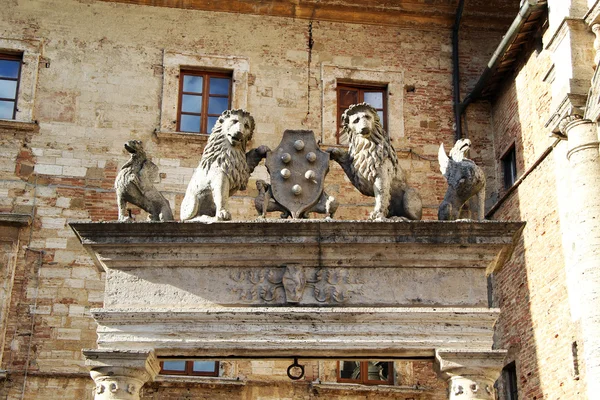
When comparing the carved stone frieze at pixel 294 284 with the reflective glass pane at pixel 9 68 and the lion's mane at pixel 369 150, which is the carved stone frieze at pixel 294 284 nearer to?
the lion's mane at pixel 369 150

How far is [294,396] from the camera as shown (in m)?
12.6

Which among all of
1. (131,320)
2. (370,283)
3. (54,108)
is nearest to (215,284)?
(131,320)

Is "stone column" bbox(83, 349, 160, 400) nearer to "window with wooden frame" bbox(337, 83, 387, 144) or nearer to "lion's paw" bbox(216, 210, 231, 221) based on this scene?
"lion's paw" bbox(216, 210, 231, 221)

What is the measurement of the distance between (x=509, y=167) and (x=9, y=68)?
7.57 m

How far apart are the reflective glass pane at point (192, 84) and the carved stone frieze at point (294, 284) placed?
7435mm

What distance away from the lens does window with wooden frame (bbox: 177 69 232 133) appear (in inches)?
562

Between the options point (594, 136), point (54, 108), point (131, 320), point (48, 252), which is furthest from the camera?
point (54, 108)

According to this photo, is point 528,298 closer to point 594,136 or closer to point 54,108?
point 594,136

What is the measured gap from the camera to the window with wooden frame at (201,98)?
14265 mm

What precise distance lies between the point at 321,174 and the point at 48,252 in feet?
20.5

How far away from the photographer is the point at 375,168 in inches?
310

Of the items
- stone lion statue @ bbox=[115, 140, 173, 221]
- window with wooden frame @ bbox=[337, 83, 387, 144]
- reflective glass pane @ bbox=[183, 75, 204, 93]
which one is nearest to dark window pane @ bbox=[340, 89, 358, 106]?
window with wooden frame @ bbox=[337, 83, 387, 144]

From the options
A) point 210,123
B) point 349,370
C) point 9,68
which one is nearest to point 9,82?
point 9,68

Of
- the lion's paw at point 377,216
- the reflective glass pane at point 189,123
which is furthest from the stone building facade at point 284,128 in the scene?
the lion's paw at point 377,216
